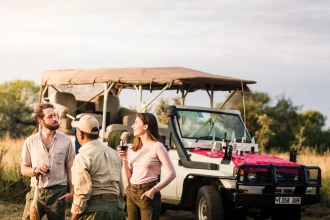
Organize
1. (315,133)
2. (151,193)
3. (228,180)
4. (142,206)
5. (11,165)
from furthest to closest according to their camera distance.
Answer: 1. (315,133)
2. (11,165)
3. (228,180)
4. (142,206)
5. (151,193)

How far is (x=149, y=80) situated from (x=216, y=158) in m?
2.45

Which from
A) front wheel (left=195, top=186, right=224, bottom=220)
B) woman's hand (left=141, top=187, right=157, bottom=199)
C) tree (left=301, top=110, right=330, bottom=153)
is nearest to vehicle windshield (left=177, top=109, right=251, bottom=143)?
front wheel (left=195, top=186, right=224, bottom=220)

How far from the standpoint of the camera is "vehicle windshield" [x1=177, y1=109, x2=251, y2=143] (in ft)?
38.6

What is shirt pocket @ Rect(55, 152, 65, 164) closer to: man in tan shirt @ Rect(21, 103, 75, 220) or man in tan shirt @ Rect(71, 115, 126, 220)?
man in tan shirt @ Rect(21, 103, 75, 220)

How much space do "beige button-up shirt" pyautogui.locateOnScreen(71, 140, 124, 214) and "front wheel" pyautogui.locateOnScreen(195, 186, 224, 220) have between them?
4.45m

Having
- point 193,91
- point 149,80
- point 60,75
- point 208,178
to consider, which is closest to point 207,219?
point 208,178

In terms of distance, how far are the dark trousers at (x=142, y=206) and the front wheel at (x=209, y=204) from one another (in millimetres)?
3387

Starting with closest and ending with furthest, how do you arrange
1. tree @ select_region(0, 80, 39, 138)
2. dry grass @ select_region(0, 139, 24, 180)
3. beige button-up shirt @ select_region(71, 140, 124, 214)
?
1. beige button-up shirt @ select_region(71, 140, 124, 214)
2. dry grass @ select_region(0, 139, 24, 180)
3. tree @ select_region(0, 80, 39, 138)

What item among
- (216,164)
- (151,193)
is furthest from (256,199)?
(151,193)

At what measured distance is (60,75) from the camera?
14828 mm

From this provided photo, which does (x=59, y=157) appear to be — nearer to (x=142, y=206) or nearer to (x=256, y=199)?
(x=142, y=206)

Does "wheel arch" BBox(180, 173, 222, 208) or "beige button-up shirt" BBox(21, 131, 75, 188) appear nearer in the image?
"beige button-up shirt" BBox(21, 131, 75, 188)

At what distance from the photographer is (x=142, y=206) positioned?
6.82 metres

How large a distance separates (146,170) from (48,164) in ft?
2.98
